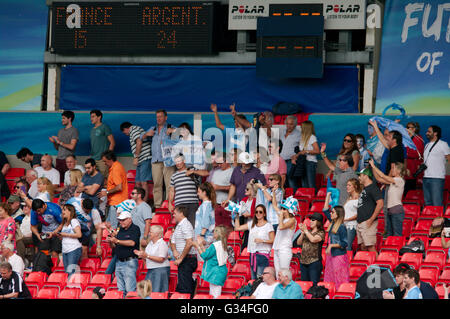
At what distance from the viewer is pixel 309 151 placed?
1412 centimetres

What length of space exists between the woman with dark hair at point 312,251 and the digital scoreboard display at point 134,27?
557cm

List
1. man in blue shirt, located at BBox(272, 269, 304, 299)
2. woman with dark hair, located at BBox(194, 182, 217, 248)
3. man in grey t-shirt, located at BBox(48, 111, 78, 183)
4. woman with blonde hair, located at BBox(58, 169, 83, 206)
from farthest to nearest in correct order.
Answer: man in grey t-shirt, located at BBox(48, 111, 78, 183) < woman with blonde hair, located at BBox(58, 169, 83, 206) < woman with dark hair, located at BBox(194, 182, 217, 248) < man in blue shirt, located at BBox(272, 269, 304, 299)

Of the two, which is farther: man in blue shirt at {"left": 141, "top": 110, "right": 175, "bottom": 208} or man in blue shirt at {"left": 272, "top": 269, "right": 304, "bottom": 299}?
man in blue shirt at {"left": 141, "top": 110, "right": 175, "bottom": 208}

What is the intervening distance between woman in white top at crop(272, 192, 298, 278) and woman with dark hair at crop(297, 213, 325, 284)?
189 mm

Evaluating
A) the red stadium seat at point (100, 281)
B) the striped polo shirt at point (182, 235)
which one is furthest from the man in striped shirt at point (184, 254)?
the red stadium seat at point (100, 281)

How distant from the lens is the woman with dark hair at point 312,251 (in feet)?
36.2

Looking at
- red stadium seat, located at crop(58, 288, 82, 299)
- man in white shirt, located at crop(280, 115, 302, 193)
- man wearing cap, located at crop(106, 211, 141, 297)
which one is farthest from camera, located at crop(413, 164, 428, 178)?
red stadium seat, located at crop(58, 288, 82, 299)

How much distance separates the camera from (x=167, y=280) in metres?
11.4

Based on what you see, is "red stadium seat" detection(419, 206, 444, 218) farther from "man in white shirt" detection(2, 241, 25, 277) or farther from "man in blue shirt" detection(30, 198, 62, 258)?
"man in white shirt" detection(2, 241, 25, 277)

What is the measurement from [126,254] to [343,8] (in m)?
6.44

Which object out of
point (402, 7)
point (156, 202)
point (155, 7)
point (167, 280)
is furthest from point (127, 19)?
point (167, 280)

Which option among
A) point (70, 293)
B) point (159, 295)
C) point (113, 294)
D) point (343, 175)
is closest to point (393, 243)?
point (343, 175)

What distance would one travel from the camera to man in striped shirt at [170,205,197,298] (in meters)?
11.3
